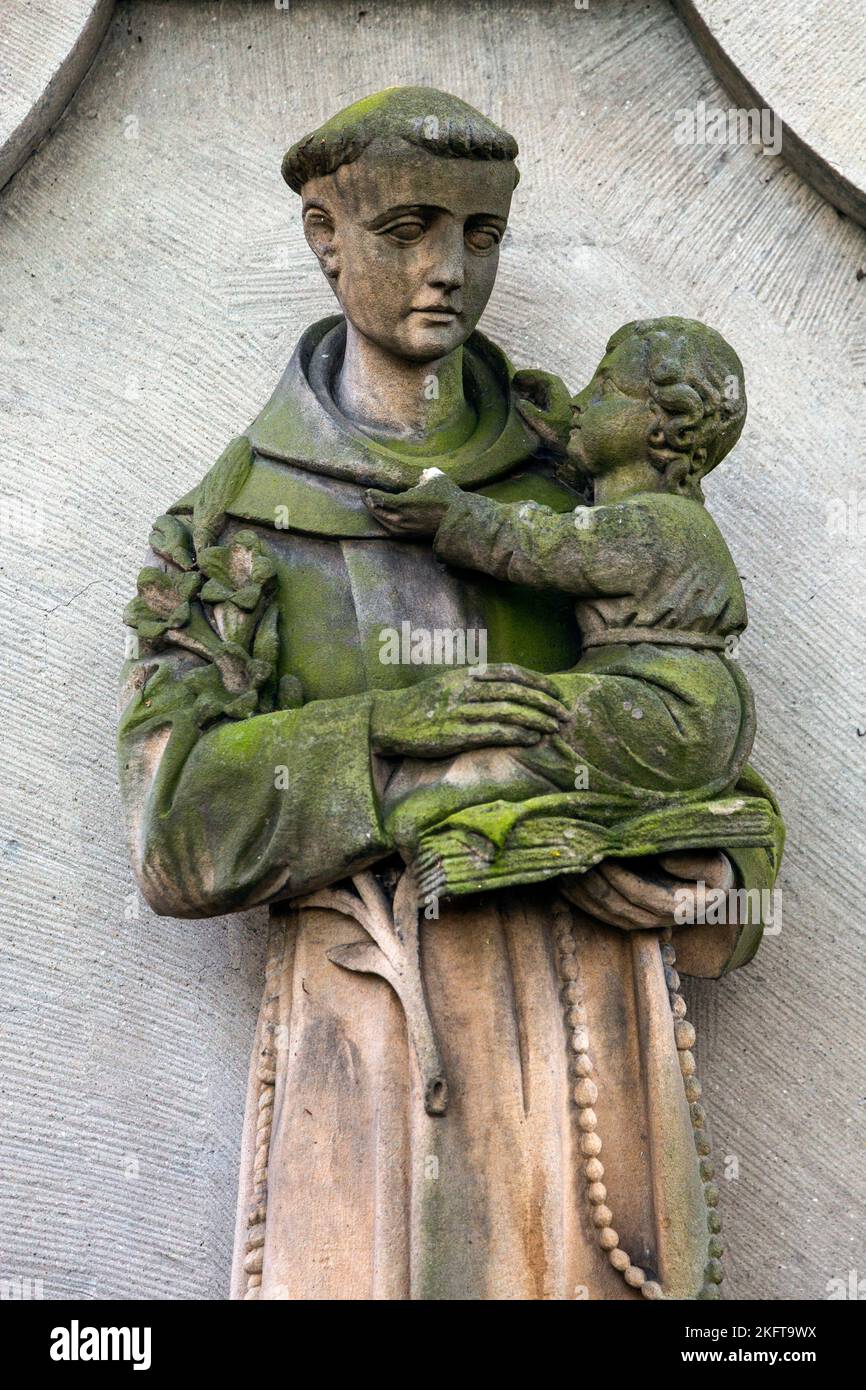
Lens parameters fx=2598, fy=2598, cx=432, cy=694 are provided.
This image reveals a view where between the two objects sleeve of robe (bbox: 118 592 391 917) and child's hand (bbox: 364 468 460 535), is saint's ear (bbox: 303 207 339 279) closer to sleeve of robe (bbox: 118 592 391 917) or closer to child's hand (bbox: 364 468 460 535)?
child's hand (bbox: 364 468 460 535)

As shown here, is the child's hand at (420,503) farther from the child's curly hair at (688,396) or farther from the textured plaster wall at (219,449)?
the textured plaster wall at (219,449)

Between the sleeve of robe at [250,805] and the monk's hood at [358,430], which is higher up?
the monk's hood at [358,430]

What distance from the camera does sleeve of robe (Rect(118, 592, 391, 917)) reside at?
169 inches

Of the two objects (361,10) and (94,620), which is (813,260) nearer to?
(361,10)

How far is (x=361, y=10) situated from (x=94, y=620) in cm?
143

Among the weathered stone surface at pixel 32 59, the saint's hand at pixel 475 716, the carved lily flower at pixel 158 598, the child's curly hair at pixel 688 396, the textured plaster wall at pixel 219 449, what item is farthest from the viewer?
the weathered stone surface at pixel 32 59

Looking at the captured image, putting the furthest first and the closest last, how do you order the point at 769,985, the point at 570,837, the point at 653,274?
the point at 653,274
the point at 769,985
the point at 570,837

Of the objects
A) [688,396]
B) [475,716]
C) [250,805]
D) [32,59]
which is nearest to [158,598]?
[250,805]

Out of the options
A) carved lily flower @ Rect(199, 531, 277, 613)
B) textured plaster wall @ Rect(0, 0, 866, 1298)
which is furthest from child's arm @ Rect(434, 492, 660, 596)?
textured plaster wall @ Rect(0, 0, 866, 1298)

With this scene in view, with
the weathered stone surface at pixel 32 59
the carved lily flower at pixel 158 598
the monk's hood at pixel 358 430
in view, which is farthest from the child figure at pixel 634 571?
the weathered stone surface at pixel 32 59

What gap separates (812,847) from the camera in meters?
5.05

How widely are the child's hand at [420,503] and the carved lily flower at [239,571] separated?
0.22m

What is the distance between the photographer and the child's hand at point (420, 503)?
4488 millimetres
